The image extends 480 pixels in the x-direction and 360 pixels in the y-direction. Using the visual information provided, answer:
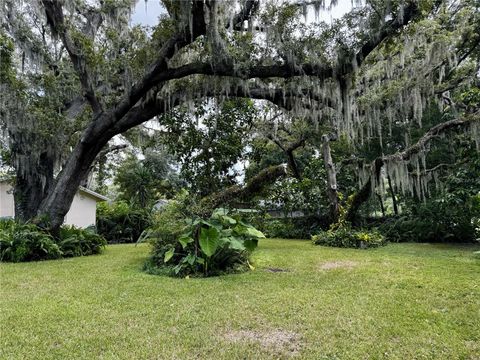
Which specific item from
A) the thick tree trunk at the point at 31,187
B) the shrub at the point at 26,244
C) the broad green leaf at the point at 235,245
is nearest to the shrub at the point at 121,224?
the thick tree trunk at the point at 31,187

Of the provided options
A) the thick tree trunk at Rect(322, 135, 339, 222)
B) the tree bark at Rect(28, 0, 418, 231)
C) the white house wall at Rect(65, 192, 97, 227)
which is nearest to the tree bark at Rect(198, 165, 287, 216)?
the tree bark at Rect(28, 0, 418, 231)

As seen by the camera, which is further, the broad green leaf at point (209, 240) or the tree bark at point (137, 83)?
the tree bark at point (137, 83)

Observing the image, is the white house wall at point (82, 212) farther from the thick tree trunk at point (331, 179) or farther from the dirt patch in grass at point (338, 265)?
the dirt patch in grass at point (338, 265)

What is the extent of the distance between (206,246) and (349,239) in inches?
225

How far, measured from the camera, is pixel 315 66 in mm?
6578

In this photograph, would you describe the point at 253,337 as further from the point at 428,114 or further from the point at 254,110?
the point at 428,114

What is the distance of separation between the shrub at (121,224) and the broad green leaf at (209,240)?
8965 mm

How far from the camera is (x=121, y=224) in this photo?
46.0ft

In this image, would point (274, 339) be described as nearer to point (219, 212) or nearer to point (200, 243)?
point (200, 243)

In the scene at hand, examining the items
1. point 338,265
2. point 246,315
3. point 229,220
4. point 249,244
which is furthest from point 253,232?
point 246,315

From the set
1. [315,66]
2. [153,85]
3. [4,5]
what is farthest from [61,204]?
[315,66]

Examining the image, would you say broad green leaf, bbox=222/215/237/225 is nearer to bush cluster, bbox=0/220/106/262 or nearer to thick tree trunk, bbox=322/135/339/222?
bush cluster, bbox=0/220/106/262

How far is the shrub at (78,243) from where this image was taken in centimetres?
807

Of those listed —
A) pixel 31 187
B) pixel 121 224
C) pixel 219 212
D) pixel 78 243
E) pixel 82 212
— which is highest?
pixel 31 187
